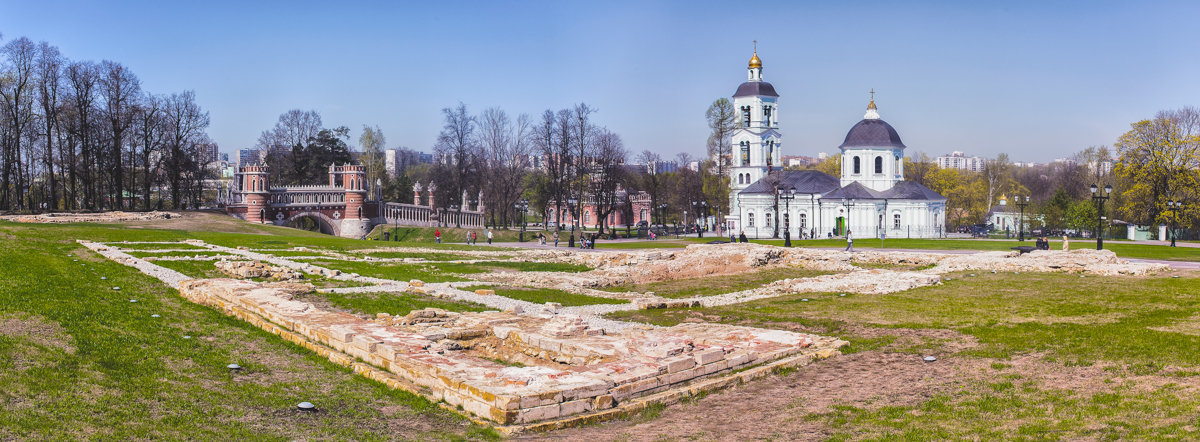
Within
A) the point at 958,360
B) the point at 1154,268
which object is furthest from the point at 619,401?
the point at 1154,268

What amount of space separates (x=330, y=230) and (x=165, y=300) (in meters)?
52.4

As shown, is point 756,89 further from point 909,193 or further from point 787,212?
point 787,212

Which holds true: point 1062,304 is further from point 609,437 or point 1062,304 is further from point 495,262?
point 495,262

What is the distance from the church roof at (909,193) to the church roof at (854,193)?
2.73 feet

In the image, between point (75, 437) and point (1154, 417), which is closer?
point (75, 437)

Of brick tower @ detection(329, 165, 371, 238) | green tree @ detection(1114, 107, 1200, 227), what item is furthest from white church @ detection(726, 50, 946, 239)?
brick tower @ detection(329, 165, 371, 238)

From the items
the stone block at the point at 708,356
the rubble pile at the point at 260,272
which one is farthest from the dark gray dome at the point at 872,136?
the stone block at the point at 708,356

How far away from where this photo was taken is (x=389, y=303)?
622 inches

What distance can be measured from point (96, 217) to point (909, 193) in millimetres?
56162

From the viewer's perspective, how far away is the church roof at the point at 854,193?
63.0 meters

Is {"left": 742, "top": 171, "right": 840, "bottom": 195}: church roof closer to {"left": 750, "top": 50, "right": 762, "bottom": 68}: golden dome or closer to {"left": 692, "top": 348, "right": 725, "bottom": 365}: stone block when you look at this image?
{"left": 750, "top": 50, "right": 762, "bottom": 68}: golden dome

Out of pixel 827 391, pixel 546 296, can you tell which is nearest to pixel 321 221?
pixel 546 296

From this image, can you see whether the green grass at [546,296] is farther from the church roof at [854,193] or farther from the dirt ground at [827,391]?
the church roof at [854,193]

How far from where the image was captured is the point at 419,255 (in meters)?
30.5
